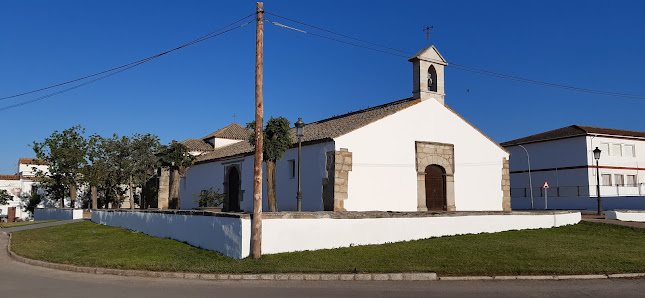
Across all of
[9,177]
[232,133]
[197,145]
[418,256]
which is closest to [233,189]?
[197,145]

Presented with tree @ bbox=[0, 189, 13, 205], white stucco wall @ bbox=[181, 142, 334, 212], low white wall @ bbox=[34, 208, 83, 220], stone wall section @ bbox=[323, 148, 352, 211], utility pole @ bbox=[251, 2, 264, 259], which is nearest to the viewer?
utility pole @ bbox=[251, 2, 264, 259]

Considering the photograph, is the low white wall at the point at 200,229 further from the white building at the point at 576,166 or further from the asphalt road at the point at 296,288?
the white building at the point at 576,166

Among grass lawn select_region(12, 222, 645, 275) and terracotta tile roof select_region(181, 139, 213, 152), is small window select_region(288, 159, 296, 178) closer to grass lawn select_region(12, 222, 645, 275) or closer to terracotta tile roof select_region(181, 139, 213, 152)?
grass lawn select_region(12, 222, 645, 275)

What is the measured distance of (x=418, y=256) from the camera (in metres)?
13.0

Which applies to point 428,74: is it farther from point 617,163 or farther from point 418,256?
point 617,163

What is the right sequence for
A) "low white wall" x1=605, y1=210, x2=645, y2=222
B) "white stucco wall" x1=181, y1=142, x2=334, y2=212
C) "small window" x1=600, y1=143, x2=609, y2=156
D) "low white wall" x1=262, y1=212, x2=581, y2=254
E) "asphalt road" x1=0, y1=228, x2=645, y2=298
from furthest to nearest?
1. "small window" x1=600, y1=143, x2=609, y2=156
2. "low white wall" x1=605, y1=210, x2=645, y2=222
3. "white stucco wall" x1=181, y1=142, x2=334, y2=212
4. "low white wall" x1=262, y1=212, x2=581, y2=254
5. "asphalt road" x1=0, y1=228, x2=645, y2=298

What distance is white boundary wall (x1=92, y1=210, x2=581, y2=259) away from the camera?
13.3 metres

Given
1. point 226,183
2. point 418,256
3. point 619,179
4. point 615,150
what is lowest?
point 418,256

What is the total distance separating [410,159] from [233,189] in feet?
35.9

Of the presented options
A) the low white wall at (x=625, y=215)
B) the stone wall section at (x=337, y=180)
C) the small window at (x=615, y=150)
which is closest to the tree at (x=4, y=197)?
the stone wall section at (x=337, y=180)

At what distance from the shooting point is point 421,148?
2312 centimetres

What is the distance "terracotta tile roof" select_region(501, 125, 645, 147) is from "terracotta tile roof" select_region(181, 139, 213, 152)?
27.0m

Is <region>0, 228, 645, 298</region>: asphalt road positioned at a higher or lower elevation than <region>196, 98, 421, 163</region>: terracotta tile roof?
lower

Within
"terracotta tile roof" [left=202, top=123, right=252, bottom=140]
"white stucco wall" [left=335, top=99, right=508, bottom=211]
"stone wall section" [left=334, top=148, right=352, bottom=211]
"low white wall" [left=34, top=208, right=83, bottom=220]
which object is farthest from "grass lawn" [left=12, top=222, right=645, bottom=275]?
"terracotta tile roof" [left=202, top=123, right=252, bottom=140]
